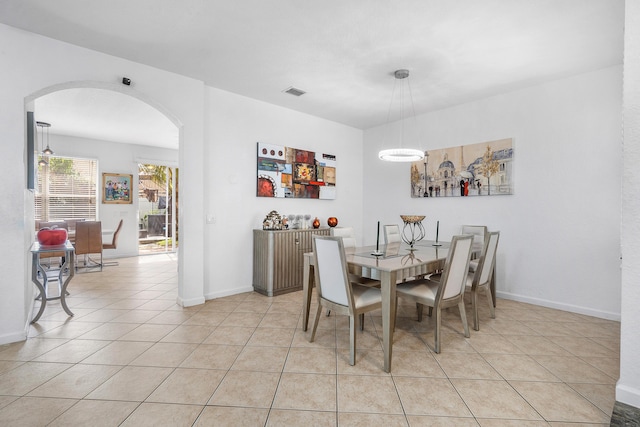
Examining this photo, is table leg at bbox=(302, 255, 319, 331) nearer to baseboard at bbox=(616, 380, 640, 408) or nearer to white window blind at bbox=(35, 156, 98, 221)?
baseboard at bbox=(616, 380, 640, 408)

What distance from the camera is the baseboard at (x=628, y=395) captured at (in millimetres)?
1611

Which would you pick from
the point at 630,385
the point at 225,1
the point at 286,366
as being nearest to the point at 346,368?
the point at 286,366

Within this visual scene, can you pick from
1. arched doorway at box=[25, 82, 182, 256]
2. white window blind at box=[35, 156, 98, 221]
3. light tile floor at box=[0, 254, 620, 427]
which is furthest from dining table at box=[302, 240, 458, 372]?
white window blind at box=[35, 156, 98, 221]

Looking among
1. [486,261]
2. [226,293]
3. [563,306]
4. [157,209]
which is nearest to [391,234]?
[486,261]

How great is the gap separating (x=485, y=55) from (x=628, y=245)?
7.22ft

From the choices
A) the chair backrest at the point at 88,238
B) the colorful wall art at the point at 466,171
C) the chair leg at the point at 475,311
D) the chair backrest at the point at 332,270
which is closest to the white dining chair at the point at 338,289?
the chair backrest at the point at 332,270

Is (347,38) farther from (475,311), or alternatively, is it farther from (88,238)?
(88,238)

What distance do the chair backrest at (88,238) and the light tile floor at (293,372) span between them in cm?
271

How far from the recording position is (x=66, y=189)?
660 cm

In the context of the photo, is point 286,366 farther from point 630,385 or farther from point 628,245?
point 628,245

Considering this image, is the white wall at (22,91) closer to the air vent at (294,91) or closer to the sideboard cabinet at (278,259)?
the air vent at (294,91)

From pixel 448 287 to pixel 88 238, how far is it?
247 inches

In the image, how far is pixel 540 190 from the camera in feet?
12.0

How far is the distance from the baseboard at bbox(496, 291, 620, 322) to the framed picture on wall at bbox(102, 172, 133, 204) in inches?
307
